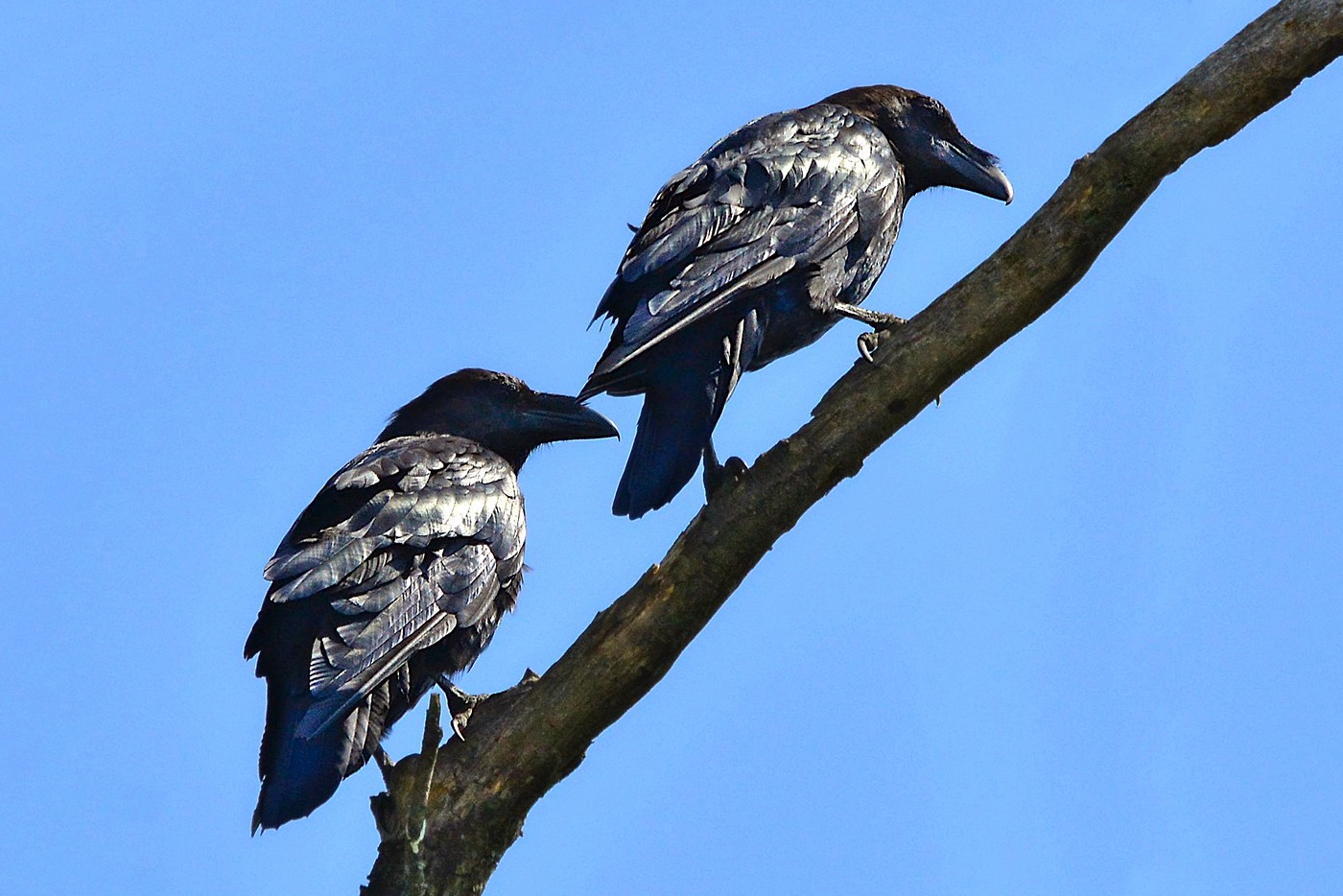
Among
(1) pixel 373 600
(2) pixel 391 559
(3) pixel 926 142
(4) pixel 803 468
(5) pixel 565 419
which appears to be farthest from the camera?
(5) pixel 565 419

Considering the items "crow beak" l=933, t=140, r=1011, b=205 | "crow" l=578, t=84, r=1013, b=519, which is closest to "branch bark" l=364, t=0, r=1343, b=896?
"crow" l=578, t=84, r=1013, b=519

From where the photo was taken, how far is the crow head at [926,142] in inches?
271

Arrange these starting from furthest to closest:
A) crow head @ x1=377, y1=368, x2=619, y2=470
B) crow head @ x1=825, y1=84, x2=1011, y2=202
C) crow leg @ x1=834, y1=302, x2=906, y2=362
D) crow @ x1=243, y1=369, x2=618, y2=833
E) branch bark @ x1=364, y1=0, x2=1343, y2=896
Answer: crow head @ x1=377, y1=368, x2=619, y2=470
crow head @ x1=825, y1=84, x2=1011, y2=202
crow leg @ x1=834, y1=302, x2=906, y2=362
crow @ x1=243, y1=369, x2=618, y2=833
branch bark @ x1=364, y1=0, x2=1343, y2=896

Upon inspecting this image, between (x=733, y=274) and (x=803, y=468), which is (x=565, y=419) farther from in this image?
(x=803, y=468)

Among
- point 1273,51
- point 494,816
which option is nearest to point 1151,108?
point 1273,51

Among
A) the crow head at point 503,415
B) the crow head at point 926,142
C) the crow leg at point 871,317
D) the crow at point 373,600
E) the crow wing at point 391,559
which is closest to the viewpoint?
the crow at point 373,600

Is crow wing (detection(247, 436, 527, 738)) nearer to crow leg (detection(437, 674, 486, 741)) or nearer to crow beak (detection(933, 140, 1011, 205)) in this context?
crow leg (detection(437, 674, 486, 741))

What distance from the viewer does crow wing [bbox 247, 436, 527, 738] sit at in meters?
5.42

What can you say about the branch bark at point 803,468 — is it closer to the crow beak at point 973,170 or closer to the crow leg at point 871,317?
the crow leg at point 871,317

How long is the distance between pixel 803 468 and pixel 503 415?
234 centimetres

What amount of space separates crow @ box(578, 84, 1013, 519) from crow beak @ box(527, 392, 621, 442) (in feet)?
3.88

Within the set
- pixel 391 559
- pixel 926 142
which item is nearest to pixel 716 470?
pixel 391 559

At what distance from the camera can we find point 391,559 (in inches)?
227

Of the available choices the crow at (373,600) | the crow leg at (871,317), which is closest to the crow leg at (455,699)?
the crow at (373,600)
